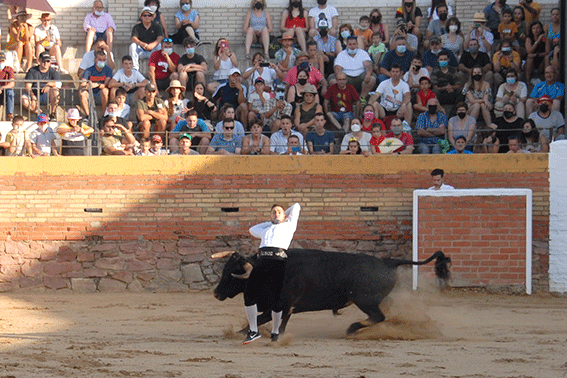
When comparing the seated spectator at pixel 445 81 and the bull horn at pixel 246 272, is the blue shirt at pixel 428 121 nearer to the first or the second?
the seated spectator at pixel 445 81

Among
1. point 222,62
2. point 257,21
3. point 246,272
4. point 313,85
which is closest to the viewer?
point 246,272

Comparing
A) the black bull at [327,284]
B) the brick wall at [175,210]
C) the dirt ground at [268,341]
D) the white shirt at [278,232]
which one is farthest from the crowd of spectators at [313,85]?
the white shirt at [278,232]

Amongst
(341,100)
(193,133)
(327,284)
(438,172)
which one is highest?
(341,100)

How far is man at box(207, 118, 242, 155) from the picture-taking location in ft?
49.0

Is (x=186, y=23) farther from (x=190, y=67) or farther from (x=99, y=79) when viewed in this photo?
(x=99, y=79)

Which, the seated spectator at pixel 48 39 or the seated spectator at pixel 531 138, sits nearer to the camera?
the seated spectator at pixel 531 138

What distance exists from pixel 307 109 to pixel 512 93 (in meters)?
3.98

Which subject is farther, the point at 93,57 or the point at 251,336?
the point at 93,57

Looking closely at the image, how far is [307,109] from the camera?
16000 mm

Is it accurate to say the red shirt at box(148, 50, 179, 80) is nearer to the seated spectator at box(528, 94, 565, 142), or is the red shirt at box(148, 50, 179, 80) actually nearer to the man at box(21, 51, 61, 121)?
the man at box(21, 51, 61, 121)

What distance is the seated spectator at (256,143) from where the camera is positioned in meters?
14.8

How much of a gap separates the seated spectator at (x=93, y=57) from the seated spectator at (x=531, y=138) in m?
8.37

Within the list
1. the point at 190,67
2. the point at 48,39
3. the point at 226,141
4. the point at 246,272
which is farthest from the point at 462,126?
the point at 48,39

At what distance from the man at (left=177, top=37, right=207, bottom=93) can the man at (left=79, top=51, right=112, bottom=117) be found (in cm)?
145
